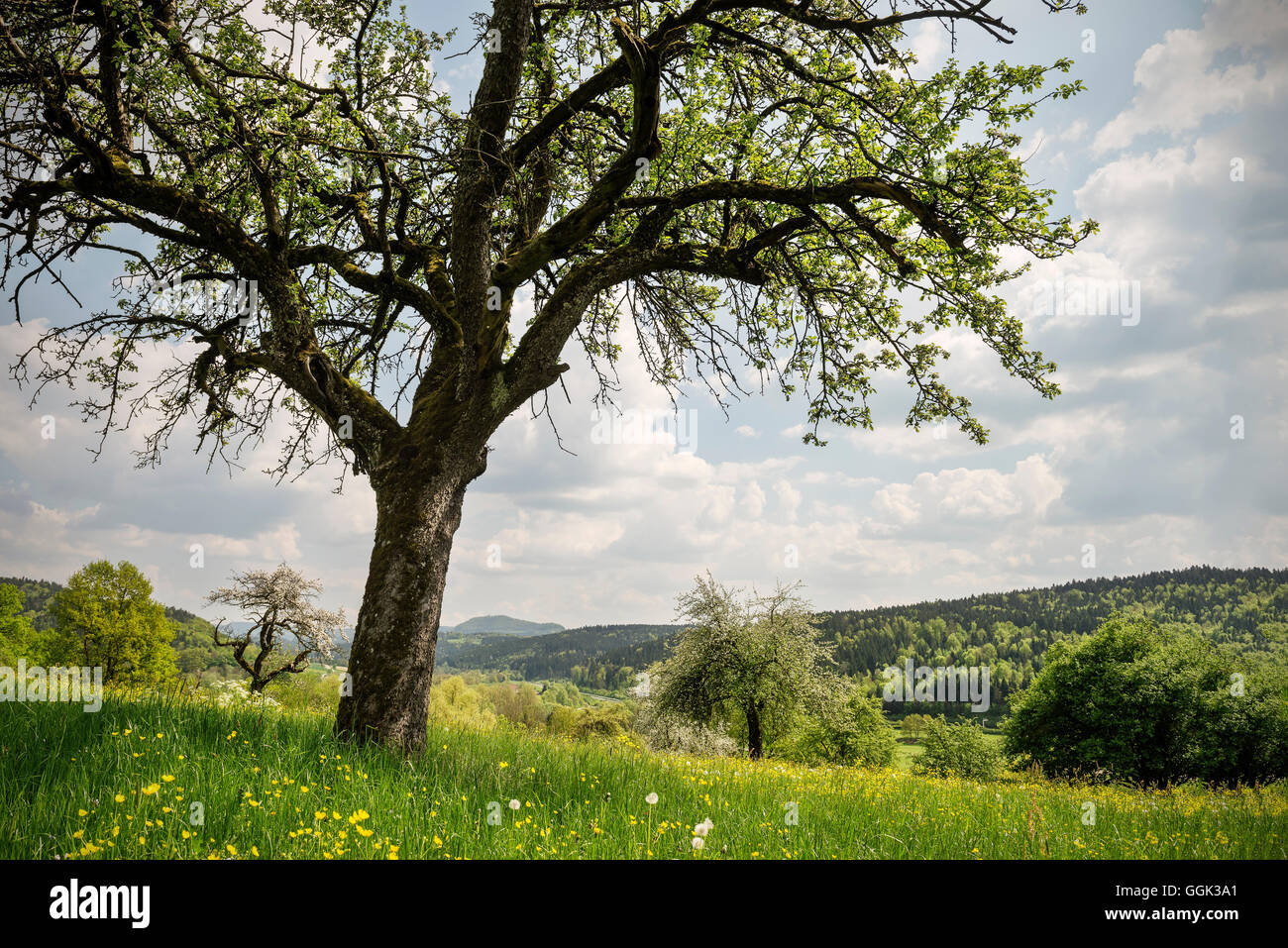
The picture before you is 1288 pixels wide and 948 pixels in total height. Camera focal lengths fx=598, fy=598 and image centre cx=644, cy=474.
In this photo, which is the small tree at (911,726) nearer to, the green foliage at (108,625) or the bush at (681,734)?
the bush at (681,734)

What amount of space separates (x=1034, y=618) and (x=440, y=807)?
14241 cm

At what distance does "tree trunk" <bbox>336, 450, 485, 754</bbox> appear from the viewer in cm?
645

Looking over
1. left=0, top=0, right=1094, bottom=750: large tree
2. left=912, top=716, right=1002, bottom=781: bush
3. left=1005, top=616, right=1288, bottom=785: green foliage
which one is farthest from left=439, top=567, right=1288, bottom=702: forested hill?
left=0, top=0, right=1094, bottom=750: large tree

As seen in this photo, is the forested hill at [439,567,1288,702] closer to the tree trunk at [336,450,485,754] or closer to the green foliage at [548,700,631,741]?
the green foliage at [548,700,631,741]

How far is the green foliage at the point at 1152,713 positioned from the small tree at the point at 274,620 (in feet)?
148

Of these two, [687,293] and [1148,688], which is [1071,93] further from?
[1148,688]

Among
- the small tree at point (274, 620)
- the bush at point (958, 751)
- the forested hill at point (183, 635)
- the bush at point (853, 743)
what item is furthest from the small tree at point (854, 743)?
the forested hill at point (183, 635)

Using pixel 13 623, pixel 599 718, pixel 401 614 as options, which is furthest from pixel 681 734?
pixel 13 623

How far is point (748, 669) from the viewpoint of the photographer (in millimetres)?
31406

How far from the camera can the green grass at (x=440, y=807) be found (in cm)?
363

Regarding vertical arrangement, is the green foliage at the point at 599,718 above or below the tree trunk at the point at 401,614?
below

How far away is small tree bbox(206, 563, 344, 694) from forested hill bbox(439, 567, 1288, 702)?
241 ft

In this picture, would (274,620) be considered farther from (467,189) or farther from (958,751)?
(958,751)
